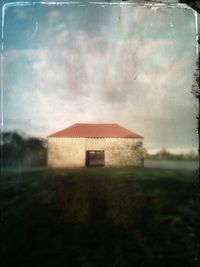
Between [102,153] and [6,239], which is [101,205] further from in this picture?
[6,239]

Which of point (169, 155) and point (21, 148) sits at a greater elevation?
point (21, 148)

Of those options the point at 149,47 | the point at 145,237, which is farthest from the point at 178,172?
the point at 149,47

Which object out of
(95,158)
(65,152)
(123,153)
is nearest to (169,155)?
(123,153)

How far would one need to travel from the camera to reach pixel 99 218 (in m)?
6.74

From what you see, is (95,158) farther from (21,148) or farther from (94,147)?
(21,148)

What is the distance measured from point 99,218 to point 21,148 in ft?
5.89

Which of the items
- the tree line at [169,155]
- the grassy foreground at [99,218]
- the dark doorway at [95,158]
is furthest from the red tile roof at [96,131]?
the grassy foreground at [99,218]

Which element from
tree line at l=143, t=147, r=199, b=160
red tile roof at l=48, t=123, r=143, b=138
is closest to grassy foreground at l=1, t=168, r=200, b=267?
tree line at l=143, t=147, r=199, b=160

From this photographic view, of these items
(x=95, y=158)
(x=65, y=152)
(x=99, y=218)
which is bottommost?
(x=99, y=218)

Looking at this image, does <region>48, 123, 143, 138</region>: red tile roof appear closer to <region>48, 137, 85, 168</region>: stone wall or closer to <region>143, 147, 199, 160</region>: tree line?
<region>48, 137, 85, 168</region>: stone wall

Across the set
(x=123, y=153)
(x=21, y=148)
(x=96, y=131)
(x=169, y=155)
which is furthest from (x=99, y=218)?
(x=21, y=148)

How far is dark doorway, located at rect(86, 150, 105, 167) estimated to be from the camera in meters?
7.00

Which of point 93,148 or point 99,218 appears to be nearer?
point 99,218

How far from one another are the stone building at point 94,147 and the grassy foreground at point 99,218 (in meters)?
0.16
